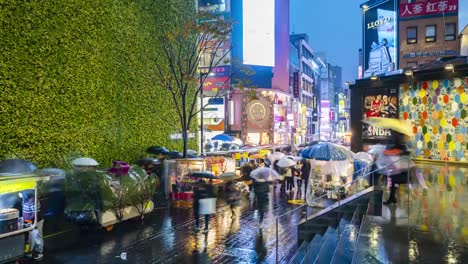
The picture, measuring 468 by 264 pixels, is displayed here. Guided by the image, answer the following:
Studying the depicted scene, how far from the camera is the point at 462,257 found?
7840 mm

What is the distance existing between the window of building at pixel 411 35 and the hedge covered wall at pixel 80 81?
86.5 feet

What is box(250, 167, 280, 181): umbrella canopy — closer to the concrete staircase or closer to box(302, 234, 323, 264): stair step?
the concrete staircase

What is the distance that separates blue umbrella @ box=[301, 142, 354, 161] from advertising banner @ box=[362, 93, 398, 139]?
11.5m

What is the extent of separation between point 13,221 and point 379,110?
80.9 feet

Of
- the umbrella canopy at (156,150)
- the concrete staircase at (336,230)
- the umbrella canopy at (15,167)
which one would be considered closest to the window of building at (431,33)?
the umbrella canopy at (156,150)

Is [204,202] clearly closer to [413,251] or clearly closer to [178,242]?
[178,242]

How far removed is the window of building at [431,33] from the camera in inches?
1491

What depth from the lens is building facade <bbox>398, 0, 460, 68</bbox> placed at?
36438 mm

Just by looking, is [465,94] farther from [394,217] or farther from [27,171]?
[27,171]

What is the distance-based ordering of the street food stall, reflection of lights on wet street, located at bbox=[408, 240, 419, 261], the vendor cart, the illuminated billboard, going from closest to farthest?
reflection of lights on wet street, located at bbox=[408, 240, 419, 261] → the vendor cart → the street food stall → the illuminated billboard

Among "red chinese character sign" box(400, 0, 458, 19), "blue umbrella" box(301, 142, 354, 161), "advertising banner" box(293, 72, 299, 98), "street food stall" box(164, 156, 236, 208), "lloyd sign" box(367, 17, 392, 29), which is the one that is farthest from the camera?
"advertising banner" box(293, 72, 299, 98)

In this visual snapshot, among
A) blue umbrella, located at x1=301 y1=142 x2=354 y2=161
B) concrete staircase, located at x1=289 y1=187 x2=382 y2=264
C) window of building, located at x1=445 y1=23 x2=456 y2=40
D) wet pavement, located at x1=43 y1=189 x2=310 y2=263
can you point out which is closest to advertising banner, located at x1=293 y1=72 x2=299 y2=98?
window of building, located at x1=445 y1=23 x2=456 y2=40

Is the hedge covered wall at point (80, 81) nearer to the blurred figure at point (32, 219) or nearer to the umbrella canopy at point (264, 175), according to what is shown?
the blurred figure at point (32, 219)

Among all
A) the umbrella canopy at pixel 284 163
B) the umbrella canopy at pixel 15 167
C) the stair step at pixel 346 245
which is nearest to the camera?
the stair step at pixel 346 245
